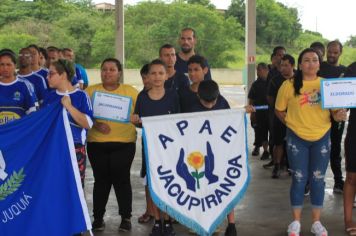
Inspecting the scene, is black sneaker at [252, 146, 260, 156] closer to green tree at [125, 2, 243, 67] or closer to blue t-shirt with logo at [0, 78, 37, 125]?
blue t-shirt with logo at [0, 78, 37, 125]

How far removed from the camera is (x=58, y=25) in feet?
110

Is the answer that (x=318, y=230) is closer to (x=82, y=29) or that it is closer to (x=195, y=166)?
(x=195, y=166)

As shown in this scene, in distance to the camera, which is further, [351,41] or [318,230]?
[351,41]

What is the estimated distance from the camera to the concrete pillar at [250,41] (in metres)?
12.8

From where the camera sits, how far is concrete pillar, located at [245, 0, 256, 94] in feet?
41.9

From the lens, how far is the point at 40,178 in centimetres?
398

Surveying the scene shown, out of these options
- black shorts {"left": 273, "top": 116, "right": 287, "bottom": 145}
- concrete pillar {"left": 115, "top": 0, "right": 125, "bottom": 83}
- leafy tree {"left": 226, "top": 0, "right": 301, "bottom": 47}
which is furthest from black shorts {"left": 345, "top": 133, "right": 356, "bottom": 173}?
leafy tree {"left": 226, "top": 0, "right": 301, "bottom": 47}

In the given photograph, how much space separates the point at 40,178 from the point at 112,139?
3.06ft

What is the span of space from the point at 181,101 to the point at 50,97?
121cm

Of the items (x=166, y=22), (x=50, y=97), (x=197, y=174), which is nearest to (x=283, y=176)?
(x=197, y=174)

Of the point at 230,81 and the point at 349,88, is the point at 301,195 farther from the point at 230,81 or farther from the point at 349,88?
the point at 230,81

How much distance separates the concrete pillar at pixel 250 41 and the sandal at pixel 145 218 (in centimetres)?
797

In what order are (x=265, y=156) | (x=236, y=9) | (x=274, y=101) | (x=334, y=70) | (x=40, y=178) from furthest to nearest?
1. (x=236, y=9)
2. (x=265, y=156)
3. (x=274, y=101)
4. (x=334, y=70)
5. (x=40, y=178)

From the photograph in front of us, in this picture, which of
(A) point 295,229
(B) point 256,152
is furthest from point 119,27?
(A) point 295,229
